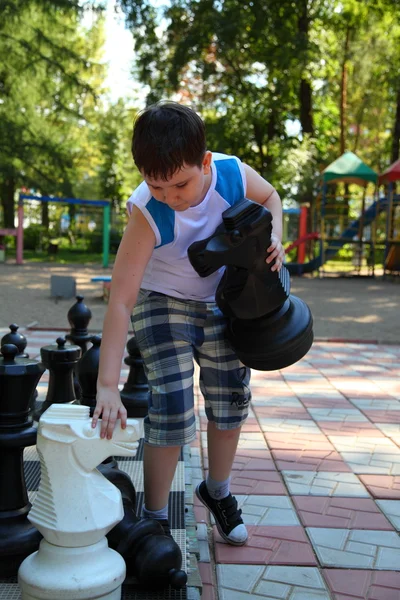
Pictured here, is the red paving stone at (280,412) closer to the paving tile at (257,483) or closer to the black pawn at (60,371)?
the paving tile at (257,483)

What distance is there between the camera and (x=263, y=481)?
275 centimetres

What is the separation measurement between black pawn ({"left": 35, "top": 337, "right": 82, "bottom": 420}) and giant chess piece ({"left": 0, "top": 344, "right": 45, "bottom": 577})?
3.81 ft

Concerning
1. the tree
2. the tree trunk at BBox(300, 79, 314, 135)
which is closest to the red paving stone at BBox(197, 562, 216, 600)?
the tree

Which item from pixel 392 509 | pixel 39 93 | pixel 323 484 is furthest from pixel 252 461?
pixel 39 93

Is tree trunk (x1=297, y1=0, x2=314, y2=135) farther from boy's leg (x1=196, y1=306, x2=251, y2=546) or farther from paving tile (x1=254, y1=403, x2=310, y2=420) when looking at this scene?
boy's leg (x1=196, y1=306, x2=251, y2=546)

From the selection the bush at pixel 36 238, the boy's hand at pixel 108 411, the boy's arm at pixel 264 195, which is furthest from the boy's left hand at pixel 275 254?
the bush at pixel 36 238

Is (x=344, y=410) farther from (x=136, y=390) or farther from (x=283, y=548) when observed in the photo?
(x=283, y=548)

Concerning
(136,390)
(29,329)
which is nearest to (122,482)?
(136,390)

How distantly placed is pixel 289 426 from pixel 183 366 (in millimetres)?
1648

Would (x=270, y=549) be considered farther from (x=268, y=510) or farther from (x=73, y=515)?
(x=73, y=515)

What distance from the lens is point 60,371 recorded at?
3.22m

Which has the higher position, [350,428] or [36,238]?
[36,238]

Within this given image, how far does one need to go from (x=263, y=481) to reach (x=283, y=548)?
0.60 m

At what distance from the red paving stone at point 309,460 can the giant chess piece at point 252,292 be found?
1051 millimetres
